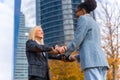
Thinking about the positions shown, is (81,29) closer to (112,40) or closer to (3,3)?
(3,3)

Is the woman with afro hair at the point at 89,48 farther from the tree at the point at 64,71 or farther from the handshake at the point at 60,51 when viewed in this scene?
the tree at the point at 64,71

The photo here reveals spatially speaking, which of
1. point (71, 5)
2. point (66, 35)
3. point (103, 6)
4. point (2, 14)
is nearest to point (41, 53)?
point (2, 14)

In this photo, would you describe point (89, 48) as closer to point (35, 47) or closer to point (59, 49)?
point (59, 49)

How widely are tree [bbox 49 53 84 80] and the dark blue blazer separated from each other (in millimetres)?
16656

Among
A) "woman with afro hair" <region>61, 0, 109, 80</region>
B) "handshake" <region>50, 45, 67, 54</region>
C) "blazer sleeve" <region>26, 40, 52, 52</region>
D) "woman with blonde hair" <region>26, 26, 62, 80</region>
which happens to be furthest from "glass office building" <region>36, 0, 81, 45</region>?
"woman with afro hair" <region>61, 0, 109, 80</region>

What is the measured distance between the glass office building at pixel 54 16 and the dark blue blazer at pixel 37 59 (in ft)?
169

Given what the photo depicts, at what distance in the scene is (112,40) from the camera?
16078 millimetres

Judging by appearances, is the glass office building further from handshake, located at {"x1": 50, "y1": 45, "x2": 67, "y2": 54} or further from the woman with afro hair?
the woman with afro hair

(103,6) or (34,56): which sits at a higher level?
(103,6)

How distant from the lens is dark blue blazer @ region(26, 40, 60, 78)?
11.0ft

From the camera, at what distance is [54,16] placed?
62562 millimetres

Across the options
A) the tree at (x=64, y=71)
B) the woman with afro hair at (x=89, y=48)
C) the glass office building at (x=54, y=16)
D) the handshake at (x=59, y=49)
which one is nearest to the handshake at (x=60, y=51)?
the handshake at (x=59, y=49)

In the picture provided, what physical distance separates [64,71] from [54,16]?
135 feet

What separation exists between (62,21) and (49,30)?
157 inches
